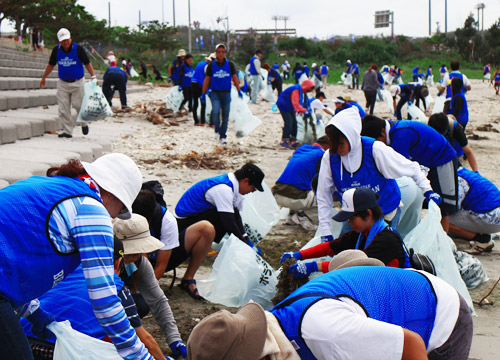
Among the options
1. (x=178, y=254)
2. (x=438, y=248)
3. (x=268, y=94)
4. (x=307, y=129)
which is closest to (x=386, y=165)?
(x=438, y=248)

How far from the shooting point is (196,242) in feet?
12.4

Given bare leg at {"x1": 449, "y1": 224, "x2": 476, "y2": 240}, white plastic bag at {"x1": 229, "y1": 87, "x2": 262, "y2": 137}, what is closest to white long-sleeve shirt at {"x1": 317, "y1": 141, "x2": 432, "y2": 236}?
bare leg at {"x1": 449, "y1": 224, "x2": 476, "y2": 240}

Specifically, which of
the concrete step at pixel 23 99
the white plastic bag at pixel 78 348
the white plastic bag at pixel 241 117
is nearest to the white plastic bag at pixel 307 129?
the white plastic bag at pixel 241 117

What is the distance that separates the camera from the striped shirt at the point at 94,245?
1.81 meters

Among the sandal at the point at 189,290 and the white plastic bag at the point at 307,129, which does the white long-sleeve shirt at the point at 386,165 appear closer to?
the sandal at the point at 189,290

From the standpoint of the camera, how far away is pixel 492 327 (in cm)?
339

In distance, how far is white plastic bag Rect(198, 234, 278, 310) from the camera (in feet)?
11.2

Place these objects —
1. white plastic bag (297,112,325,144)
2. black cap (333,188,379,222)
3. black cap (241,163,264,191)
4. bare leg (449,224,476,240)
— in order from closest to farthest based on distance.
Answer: black cap (333,188,379,222)
black cap (241,163,264,191)
bare leg (449,224,476,240)
white plastic bag (297,112,325,144)

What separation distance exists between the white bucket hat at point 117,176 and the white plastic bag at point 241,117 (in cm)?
668

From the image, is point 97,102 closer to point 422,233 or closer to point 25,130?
point 25,130

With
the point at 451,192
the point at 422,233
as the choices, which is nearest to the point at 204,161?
the point at 451,192

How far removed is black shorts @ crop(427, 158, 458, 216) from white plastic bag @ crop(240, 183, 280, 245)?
1.34 meters

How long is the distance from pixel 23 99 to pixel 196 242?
6318mm

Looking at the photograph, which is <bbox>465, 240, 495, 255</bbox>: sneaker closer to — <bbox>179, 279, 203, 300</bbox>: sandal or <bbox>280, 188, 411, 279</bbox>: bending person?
<bbox>280, 188, 411, 279</bbox>: bending person
